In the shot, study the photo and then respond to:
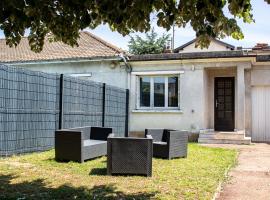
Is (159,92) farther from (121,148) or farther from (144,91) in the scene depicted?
(121,148)

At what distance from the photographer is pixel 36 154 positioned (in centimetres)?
1148

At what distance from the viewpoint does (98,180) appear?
7.90 m

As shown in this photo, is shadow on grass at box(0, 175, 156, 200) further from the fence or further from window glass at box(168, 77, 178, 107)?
window glass at box(168, 77, 178, 107)

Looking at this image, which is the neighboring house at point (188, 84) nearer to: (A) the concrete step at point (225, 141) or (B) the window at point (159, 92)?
(B) the window at point (159, 92)

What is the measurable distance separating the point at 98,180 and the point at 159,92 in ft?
39.9

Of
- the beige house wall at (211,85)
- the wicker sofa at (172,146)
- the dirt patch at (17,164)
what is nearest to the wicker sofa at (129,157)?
the dirt patch at (17,164)

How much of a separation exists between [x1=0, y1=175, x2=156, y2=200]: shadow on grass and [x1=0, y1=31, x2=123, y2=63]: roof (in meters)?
12.7

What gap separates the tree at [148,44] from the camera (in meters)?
41.5

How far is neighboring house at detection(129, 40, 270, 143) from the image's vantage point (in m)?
18.3

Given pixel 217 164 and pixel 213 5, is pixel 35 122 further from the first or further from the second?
pixel 213 5

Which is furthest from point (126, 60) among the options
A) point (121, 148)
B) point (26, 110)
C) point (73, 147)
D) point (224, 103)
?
point (121, 148)

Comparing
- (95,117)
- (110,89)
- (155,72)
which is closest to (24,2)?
(95,117)

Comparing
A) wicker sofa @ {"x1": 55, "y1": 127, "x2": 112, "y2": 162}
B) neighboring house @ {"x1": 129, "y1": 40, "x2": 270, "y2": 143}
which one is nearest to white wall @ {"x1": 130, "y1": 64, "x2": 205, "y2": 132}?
neighboring house @ {"x1": 129, "y1": 40, "x2": 270, "y2": 143}

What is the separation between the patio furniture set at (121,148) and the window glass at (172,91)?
7048mm
